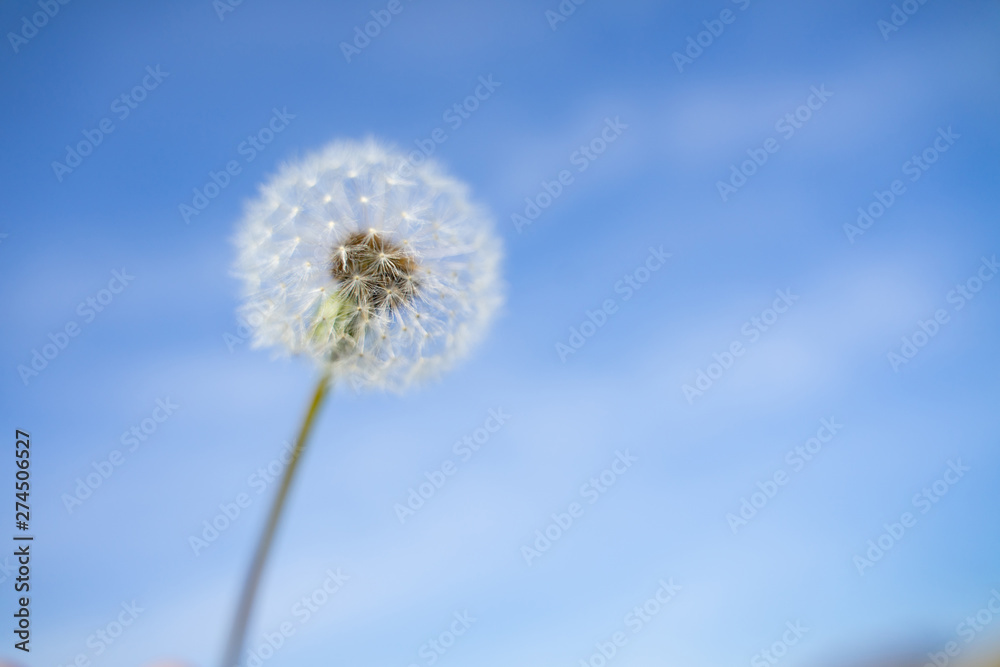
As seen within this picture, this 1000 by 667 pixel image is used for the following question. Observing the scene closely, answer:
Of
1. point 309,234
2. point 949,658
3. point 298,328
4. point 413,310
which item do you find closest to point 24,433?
point 298,328

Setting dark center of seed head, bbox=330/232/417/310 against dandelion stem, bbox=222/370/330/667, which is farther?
dark center of seed head, bbox=330/232/417/310

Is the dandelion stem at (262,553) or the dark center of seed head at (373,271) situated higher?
the dark center of seed head at (373,271)

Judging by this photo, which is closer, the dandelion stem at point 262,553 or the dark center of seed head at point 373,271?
the dandelion stem at point 262,553

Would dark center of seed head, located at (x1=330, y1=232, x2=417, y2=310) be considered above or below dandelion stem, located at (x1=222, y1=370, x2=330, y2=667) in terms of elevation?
above

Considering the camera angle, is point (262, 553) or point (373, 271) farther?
point (373, 271)
